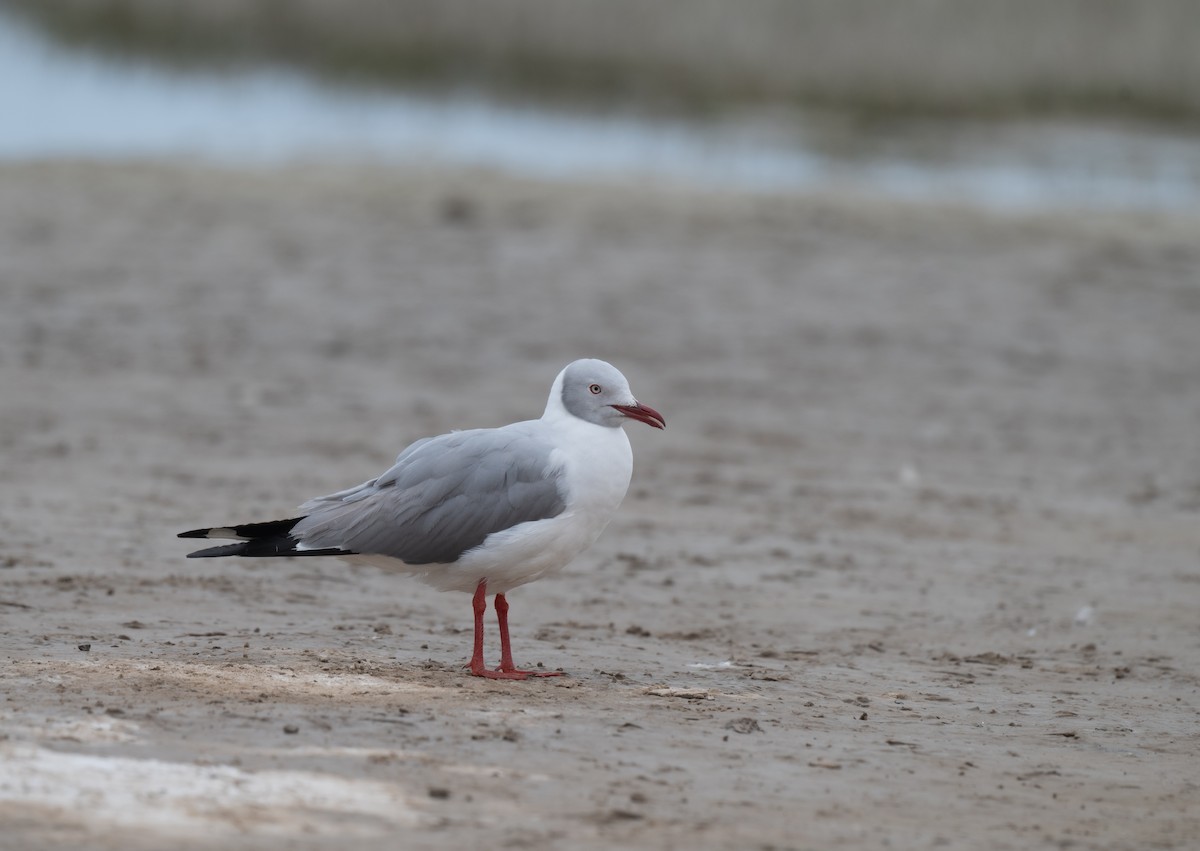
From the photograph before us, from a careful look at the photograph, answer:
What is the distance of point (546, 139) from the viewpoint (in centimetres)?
1852

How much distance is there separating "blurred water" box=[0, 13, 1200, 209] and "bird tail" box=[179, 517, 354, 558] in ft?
37.4

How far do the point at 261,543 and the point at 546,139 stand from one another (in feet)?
44.2

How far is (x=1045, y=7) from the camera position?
22531mm

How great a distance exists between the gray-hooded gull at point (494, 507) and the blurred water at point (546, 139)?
37.0 ft

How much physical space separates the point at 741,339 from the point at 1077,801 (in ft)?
25.5

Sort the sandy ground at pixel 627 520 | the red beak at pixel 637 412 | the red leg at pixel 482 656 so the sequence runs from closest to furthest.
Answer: the sandy ground at pixel 627 520 < the red leg at pixel 482 656 < the red beak at pixel 637 412

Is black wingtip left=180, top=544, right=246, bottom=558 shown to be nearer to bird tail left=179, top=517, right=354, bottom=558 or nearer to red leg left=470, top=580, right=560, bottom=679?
bird tail left=179, top=517, right=354, bottom=558

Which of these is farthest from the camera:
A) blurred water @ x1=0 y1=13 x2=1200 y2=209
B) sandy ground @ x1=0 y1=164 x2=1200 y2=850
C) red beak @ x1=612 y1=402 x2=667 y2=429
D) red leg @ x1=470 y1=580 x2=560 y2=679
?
blurred water @ x1=0 y1=13 x2=1200 y2=209

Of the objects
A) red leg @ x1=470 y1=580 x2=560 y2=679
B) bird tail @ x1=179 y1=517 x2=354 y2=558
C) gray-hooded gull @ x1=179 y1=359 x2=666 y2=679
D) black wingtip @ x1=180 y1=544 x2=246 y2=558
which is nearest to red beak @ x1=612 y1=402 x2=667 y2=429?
gray-hooded gull @ x1=179 y1=359 x2=666 y2=679

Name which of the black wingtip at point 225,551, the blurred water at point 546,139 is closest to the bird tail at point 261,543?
the black wingtip at point 225,551

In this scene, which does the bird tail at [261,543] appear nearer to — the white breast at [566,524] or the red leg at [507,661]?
the white breast at [566,524]

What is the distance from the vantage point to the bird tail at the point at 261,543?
5.42 meters

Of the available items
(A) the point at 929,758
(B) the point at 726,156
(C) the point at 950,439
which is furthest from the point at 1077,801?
(B) the point at 726,156

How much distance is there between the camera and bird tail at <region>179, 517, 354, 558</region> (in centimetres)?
542
